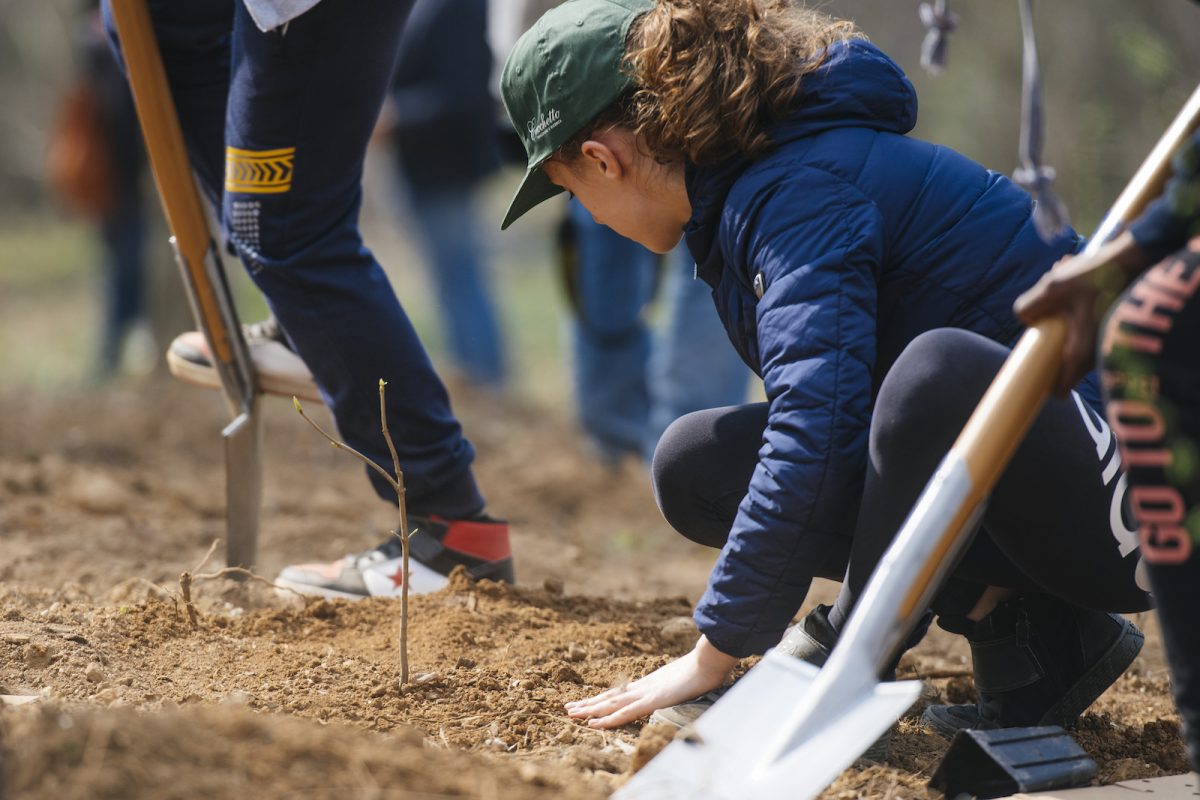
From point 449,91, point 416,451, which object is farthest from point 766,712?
point 449,91

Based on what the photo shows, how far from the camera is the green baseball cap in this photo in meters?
2.19

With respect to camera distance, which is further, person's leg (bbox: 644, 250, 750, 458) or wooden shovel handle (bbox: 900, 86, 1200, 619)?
person's leg (bbox: 644, 250, 750, 458)

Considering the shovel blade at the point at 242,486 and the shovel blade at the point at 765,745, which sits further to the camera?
the shovel blade at the point at 242,486

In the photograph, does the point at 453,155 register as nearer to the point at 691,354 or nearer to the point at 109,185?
the point at 109,185

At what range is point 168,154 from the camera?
289 centimetres

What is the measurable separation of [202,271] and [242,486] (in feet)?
1.71

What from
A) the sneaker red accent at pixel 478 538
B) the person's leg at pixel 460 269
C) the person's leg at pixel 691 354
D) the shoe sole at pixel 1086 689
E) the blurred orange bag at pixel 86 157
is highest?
the shoe sole at pixel 1086 689

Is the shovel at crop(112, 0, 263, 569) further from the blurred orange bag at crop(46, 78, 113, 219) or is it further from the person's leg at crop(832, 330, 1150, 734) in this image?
the blurred orange bag at crop(46, 78, 113, 219)

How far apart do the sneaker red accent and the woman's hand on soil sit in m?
0.78

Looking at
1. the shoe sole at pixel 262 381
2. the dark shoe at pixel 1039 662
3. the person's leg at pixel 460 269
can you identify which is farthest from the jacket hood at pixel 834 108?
the person's leg at pixel 460 269

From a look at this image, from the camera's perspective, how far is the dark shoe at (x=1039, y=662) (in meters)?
2.30

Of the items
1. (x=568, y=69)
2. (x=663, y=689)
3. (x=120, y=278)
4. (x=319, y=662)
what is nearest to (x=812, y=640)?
(x=663, y=689)

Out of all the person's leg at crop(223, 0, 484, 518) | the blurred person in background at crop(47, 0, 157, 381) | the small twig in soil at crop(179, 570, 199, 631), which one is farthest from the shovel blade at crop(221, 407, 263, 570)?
the blurred person in background at crop(47, 0, 157, 381)

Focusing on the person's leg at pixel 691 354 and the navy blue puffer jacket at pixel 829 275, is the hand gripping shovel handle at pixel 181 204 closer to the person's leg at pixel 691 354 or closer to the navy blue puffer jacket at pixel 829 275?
the navy blue puffer jacket at pixel 829 275
